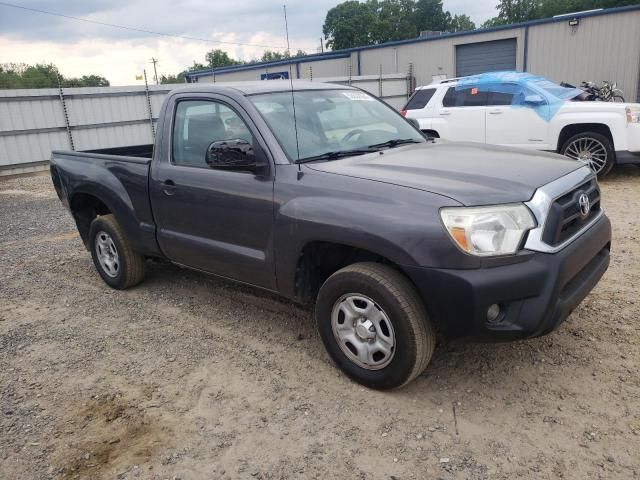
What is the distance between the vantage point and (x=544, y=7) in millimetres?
68125

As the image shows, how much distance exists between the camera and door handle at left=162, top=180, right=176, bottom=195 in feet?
13.5

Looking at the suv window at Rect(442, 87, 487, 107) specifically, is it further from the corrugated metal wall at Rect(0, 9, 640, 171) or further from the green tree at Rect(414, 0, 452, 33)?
the green tree at Rect(414, 0, 452, 33)

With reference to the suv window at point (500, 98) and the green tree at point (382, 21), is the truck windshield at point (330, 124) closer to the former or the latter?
the suv window at point (500, 98)

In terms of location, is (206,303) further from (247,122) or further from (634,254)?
(634,254)

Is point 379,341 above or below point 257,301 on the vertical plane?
above

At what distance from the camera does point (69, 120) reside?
1491cm

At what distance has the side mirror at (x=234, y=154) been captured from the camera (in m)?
3.45

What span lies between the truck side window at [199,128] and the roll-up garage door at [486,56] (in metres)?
19.0

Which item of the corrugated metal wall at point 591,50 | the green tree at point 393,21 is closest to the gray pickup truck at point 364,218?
the corrugated metal wall at point 591,50

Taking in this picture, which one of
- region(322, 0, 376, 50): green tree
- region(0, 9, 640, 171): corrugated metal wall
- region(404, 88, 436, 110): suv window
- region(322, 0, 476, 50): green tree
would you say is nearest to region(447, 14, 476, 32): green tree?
region(322, 0, 476, 50): green tree

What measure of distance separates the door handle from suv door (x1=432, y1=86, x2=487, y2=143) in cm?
668

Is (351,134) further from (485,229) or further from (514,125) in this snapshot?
(514,125)

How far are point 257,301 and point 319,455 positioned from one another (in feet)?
6.91

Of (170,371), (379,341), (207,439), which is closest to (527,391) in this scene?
(379,341)
